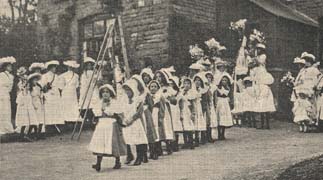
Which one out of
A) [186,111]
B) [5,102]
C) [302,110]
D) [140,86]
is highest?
[140,86]

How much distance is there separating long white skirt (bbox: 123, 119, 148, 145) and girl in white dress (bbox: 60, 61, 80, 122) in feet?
16.8

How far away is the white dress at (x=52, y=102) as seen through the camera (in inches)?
514

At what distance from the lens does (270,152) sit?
940cm

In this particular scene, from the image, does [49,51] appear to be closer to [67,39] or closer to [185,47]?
[67,39]

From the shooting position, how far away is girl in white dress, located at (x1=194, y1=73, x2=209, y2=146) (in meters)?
10.5

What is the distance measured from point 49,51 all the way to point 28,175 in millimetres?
10653

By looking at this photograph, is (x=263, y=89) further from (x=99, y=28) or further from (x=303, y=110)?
(x=99, y=28)

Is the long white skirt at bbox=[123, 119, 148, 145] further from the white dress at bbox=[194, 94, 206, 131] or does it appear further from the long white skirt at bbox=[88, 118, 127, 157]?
the white dress at bbox=[194, 94, 206, 131]

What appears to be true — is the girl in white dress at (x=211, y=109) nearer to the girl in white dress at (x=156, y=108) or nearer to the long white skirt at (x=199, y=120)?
the long white skirt at (x=199, y=120)

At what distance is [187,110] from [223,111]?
1179 mm

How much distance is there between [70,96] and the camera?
13.8m

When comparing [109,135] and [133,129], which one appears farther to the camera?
[133,129]

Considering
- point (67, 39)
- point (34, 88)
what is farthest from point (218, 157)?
point (67, 39)

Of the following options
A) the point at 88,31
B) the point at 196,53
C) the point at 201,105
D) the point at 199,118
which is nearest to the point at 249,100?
the point at 196,53
